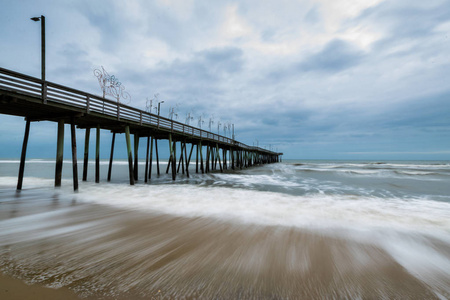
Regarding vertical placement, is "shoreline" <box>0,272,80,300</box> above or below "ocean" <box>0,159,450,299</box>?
above

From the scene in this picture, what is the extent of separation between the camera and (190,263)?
2.79 metres

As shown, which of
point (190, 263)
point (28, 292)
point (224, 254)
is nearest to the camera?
point (28, 292)

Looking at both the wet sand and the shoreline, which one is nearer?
A: the shoreline

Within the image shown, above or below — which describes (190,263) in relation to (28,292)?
below

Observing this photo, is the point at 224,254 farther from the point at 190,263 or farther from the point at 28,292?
the point at 28,292

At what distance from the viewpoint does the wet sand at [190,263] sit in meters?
2.14

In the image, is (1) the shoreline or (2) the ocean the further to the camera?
(2) the ocean

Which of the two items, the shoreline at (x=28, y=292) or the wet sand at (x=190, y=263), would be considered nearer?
the shoreline at (x=28, y=292)

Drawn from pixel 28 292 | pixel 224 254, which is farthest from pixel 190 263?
pixel 28 292

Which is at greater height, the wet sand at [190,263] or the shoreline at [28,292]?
A: the shoreline at [28,292]

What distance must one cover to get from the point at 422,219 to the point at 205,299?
272 inches

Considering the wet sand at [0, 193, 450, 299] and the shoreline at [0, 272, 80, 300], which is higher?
the shoreline at [0, 272, 80, 300]

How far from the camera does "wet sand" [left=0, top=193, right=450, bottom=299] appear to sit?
214 cm

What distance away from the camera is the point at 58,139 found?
30.2 ft
